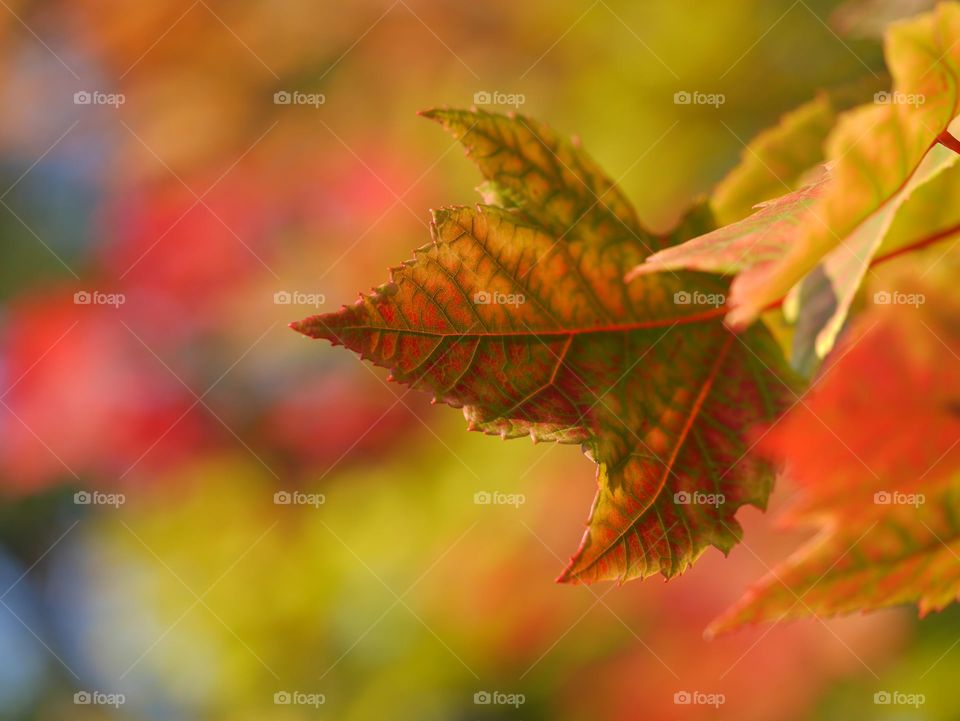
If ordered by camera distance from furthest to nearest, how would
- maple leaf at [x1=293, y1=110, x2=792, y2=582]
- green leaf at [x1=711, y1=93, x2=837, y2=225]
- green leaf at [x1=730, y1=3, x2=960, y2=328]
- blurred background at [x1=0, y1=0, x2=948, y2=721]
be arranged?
blurred background at [x1=0, y1=0, x2=948, y2=721] < green leaf at [x1=711, y1=93, x2=837, y2=225] < maple leaf at [x1=293, y1=110, x2=792, y2=582] < green leaf at [x1=730, y1=3, x2=960, y2=328]

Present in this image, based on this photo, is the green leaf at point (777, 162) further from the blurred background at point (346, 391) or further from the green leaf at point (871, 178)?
the blurred background at point (346, 391)

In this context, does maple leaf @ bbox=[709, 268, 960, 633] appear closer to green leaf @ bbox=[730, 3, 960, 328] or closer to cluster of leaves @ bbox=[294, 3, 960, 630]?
cluster of leaves @ bbox=[294, 3, 960, 630]

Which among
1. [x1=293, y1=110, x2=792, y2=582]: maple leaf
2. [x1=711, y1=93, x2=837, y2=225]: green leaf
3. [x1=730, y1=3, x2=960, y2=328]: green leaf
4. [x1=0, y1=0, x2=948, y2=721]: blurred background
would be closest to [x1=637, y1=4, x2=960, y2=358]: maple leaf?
[x1=730, y1=3, x2=960, y2=328]: green leaf

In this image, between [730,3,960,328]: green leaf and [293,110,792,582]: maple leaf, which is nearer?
[730,3,960,328]: green leaf

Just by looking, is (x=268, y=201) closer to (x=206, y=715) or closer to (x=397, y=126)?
(x=397, y=126)

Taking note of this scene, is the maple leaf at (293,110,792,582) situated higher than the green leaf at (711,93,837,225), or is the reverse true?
the green leaf at (711,93,837,225)

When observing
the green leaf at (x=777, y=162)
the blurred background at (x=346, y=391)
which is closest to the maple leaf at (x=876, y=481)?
the green leaf at (x=777, y=162)

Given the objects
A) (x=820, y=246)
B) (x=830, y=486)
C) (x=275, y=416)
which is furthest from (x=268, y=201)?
(x=820, y=246)

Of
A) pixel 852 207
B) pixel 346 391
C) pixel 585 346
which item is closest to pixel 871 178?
pixel 852 207

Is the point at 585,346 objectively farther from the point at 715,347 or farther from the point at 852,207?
the point at 852,207
